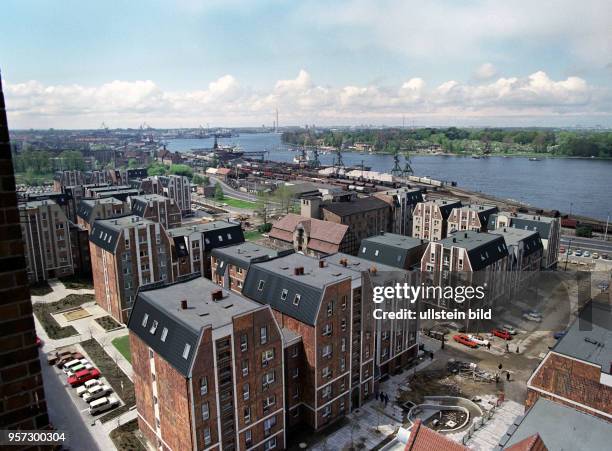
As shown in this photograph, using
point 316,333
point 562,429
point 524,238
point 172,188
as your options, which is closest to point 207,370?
point 316,333

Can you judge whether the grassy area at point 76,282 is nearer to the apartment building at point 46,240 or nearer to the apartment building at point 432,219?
A: the apartment building at point 46,240

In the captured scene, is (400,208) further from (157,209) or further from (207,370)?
(207,370)

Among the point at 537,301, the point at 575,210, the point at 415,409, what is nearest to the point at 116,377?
the point at 415,409

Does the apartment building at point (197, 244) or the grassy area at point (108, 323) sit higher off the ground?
the apartment building at point (197, 244)

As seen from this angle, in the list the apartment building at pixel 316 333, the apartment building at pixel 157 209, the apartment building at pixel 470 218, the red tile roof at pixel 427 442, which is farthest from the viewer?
the apartment building at pixel 157 209

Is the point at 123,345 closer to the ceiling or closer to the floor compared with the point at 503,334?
closer to the ceiling

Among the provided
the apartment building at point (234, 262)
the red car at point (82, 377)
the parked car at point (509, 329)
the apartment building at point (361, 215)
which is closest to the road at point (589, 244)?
the apartment building at point (361, 215)
